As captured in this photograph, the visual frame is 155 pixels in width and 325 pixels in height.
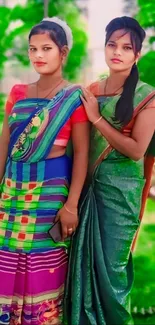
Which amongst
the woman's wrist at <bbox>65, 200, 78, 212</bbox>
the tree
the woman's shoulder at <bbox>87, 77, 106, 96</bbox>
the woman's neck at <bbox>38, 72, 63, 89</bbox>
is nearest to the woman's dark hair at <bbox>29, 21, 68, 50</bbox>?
the woman's neck at <bbox>38, 72, 63, 89</bbox>

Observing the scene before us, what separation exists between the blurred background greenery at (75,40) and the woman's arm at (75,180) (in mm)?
1262

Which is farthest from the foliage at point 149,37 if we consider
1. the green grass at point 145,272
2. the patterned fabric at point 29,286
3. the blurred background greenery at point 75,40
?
the patterned fabric at point 29,286

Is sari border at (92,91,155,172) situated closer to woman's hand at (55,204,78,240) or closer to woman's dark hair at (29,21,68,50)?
woman's hand at (55,204,78,240)

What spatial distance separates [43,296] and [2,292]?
0.15 metres

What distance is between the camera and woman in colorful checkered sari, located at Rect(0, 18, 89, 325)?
1823 mm

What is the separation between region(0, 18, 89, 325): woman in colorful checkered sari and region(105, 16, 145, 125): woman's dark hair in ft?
0.44

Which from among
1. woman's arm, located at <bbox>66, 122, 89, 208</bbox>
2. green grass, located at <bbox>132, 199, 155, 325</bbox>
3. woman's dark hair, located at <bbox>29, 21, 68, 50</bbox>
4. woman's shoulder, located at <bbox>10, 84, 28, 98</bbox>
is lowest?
green grass, located at <bbox>132, 199, 155, 325</bbox>

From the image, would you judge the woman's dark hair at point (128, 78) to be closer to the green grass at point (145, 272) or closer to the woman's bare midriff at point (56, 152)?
the woman's bare midriff at point (56, 152)

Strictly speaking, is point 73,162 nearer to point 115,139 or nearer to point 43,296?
point 115,139

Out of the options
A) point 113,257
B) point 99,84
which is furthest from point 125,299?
point 99,84

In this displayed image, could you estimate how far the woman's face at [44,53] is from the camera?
181cm

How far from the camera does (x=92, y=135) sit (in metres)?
1.94

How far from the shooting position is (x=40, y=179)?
1.87m

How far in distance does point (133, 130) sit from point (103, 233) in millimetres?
407
